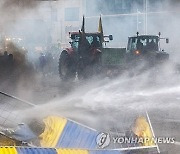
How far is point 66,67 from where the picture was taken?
1762cm

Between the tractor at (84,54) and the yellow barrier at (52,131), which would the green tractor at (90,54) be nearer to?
the tractor at (84,54)

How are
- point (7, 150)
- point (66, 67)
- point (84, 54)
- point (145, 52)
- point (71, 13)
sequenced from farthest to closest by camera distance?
point (71, 13)
point (66, 67)
point (84, 54)
point (145, 52)
point (7, 150)

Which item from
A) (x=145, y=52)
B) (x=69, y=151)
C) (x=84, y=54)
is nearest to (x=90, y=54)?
(x=84, y=54)

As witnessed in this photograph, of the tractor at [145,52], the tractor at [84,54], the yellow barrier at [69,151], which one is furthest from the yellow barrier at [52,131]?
the tractor at [145,52]

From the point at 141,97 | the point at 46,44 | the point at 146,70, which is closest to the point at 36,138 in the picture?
the point at 141,97

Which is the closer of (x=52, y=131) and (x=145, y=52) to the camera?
(x=52, y=131)

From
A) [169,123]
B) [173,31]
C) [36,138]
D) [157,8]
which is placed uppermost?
[157,8]

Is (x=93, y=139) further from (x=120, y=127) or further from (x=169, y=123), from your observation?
(x=169, y=123)

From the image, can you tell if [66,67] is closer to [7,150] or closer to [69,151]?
[69,151]

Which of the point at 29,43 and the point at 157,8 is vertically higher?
the point at 157,8

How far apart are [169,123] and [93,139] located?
3732 millimetres

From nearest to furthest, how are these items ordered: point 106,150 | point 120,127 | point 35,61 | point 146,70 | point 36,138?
point 106,150 → point 36,138 → point 120,127 → point 146,70 → point 35,61

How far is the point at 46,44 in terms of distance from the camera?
2559 centimetres

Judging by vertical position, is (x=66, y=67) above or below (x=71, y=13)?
below
